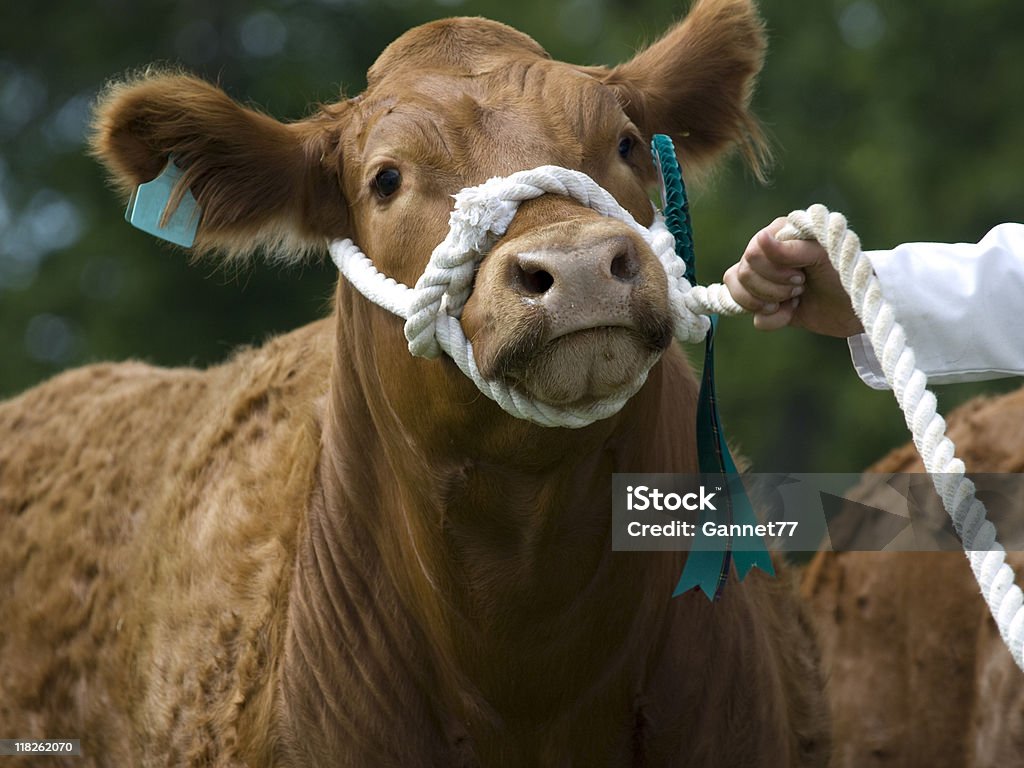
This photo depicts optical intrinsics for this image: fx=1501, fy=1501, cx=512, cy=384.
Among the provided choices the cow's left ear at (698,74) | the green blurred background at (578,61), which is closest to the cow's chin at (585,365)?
the cow's left ear at (698,74)

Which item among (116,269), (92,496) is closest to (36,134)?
(116,269)

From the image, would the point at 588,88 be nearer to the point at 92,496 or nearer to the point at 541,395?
the point at 541,395

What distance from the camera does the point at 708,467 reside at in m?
3.73

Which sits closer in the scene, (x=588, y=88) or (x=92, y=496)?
(x=588, y=88)

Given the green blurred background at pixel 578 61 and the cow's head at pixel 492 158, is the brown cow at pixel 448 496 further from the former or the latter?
the green blurred background at pixel 578 61

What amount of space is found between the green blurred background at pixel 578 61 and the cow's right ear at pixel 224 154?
9.96 metres

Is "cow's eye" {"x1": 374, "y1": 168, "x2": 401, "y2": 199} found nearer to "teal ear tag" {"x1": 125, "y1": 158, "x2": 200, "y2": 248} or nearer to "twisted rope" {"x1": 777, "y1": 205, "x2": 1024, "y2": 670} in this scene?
"teal ear tag" {"x1": 125, "y1": 158, "x2": 200, "y2": 248}

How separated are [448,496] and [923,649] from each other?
2.53 metres

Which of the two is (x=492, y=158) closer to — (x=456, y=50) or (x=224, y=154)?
(x=456, y=50)

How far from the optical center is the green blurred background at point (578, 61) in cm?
1403

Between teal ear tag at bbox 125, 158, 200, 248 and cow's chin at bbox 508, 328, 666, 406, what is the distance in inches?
49.9

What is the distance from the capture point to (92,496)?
5137mm

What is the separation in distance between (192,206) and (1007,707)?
2985mm

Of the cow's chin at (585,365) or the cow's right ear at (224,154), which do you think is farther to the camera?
the cow's right ear at (224,154)
